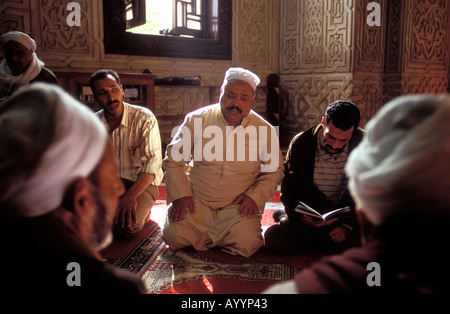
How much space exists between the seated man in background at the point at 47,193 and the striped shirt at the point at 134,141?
2.12 meters

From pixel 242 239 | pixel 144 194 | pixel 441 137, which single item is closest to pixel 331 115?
pixel 242 239

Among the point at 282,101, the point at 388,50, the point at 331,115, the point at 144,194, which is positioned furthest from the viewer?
the point at 282,101

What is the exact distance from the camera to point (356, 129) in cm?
250

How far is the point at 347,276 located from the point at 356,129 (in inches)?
76.8

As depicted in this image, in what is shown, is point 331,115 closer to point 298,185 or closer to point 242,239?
point 298,185

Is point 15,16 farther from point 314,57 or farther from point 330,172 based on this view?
point 314,57

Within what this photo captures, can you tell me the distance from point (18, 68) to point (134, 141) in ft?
4.90

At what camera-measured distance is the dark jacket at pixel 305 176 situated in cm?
251

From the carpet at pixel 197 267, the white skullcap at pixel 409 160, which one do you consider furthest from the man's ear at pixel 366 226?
the carpet at pixel 197 267

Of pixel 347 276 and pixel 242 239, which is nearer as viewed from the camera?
pixel 347 276

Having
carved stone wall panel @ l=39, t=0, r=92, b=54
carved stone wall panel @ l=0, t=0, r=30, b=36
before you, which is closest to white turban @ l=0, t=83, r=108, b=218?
carved stone wall panel @ l=0, t=0, r=30, b=36

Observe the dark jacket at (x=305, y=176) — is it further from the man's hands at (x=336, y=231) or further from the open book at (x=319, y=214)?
the open book at (x=319, y=214)

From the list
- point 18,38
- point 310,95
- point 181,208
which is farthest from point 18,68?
point 310,95

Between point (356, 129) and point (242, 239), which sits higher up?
point (356, 129)
